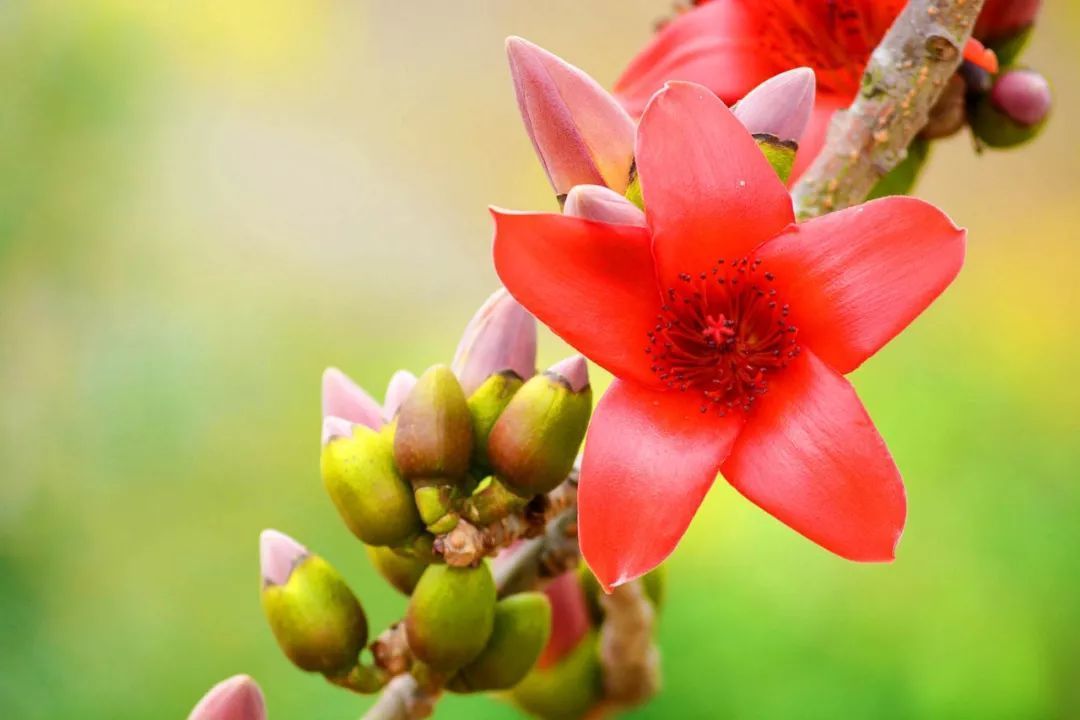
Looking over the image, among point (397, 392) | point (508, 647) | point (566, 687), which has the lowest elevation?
point (566, 687)

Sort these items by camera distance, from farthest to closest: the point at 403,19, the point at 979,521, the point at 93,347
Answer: the point at 403,19 < the point at 93,347 < the point at 979,521

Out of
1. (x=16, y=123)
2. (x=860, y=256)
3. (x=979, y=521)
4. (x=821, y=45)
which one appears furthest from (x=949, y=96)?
(x=16, y=123)

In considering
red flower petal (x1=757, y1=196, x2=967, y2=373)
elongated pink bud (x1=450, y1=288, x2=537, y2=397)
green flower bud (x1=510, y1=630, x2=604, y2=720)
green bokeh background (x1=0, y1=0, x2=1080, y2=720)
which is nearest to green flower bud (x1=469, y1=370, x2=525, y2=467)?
elongated pink bud (x1=450, y1=288, x2=537, y2=397)

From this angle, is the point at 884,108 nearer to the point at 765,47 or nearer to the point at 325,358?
the point at 765,47

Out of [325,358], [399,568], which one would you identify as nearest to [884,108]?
[399,568]

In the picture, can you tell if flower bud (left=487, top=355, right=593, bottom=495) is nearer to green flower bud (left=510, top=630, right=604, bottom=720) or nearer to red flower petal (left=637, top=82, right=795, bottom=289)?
red flower petal (left=637, top=82, right=795, bottom=289)

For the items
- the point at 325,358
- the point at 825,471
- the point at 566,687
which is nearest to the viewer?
the point at 825,471

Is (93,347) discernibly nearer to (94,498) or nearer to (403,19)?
(94,498)

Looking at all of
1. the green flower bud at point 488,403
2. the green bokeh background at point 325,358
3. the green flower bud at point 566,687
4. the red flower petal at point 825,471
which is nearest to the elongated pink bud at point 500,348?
the green flower bud at point 488,403
